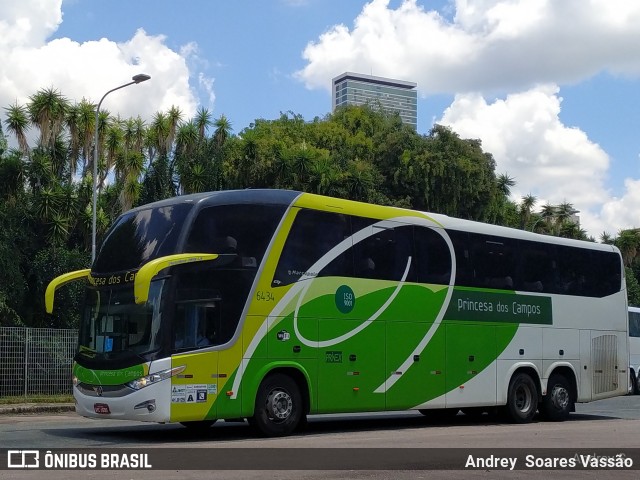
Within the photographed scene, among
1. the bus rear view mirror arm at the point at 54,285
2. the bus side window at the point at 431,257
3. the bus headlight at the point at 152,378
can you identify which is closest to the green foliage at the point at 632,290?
the bus side window at the point at 431,257

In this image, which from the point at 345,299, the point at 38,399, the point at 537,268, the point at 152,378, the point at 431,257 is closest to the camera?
the point at 152,378

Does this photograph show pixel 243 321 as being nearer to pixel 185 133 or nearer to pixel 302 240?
pixel 302 240

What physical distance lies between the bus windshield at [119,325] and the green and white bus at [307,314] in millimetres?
25

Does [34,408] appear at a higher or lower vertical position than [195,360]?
lower

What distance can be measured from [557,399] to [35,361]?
45.5 feet

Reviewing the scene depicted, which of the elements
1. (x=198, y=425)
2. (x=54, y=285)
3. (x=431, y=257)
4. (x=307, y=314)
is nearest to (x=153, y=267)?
(x=54, y=285)

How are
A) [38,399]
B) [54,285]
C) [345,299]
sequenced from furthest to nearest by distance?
[38,399] → [345,299] → [54,285]

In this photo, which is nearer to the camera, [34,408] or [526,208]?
[34,408]

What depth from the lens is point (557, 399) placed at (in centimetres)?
2102

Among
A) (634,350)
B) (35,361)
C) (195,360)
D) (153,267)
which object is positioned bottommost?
(634,350)

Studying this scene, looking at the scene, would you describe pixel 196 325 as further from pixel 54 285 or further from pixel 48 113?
pixel 48 113

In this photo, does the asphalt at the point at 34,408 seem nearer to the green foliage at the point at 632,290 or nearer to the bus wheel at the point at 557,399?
the bus wheel at the point at 557,399

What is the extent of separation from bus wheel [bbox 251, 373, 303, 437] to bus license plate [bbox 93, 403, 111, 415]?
2362mm

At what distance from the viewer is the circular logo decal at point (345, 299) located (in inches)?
645
